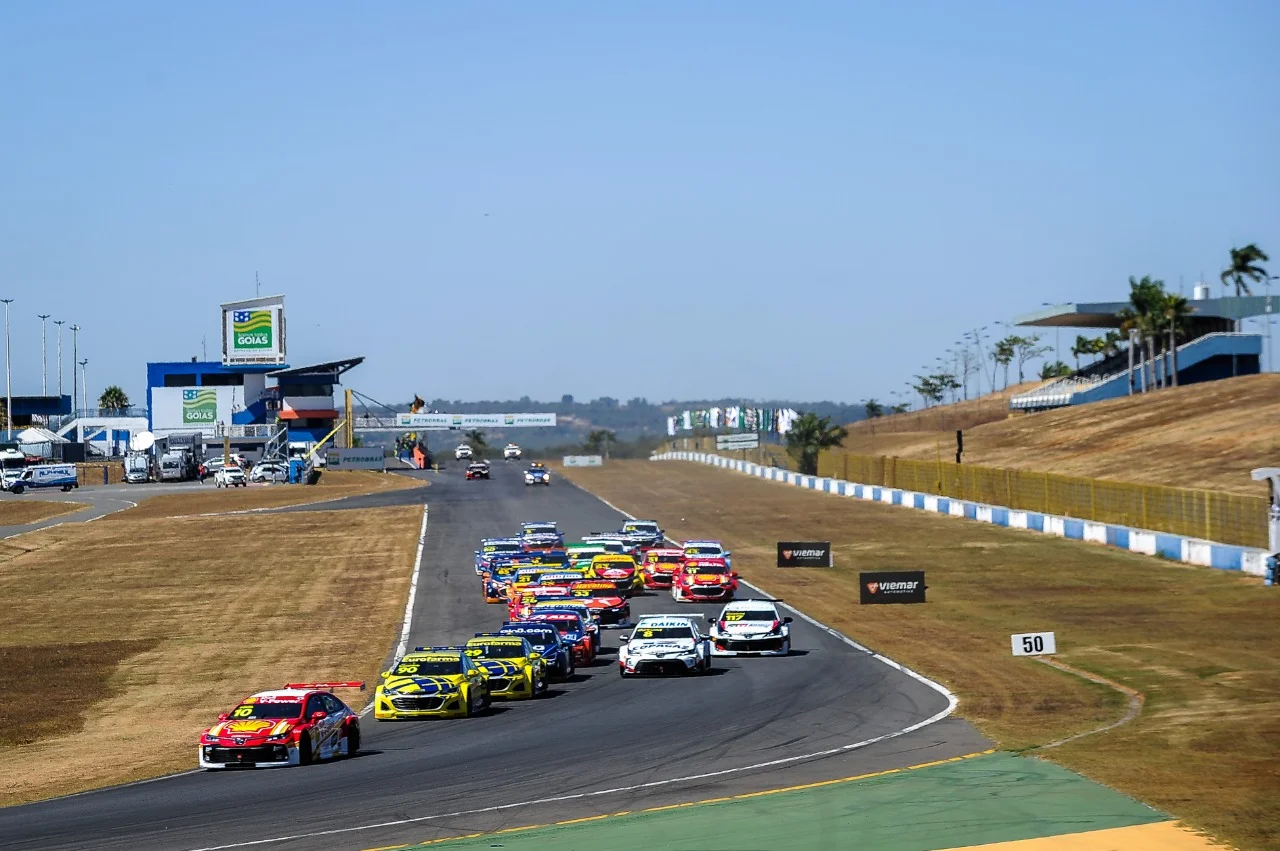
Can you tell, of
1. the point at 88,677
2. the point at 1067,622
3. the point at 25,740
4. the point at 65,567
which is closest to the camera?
the point at 25,740

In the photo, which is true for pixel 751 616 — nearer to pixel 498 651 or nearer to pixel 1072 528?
pixel 498 651

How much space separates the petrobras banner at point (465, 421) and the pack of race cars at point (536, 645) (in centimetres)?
11303

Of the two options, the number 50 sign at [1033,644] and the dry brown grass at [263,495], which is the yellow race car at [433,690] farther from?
the dry brown grass at [263,495]

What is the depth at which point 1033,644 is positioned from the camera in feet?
101

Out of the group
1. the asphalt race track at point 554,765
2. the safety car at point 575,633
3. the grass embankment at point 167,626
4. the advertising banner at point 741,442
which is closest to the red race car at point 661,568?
the grass embankment at point 167,626

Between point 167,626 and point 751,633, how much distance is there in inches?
865

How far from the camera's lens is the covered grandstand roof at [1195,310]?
130 m

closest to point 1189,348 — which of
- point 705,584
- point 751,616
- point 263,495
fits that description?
point 263,495

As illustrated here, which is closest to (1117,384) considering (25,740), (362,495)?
(362,495)

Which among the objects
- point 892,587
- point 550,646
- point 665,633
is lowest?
point 892,587

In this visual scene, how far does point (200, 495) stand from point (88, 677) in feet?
218

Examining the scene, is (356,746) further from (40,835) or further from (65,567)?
(65,567)

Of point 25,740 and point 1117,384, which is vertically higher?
point 1117,384

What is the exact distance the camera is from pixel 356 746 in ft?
85.5
